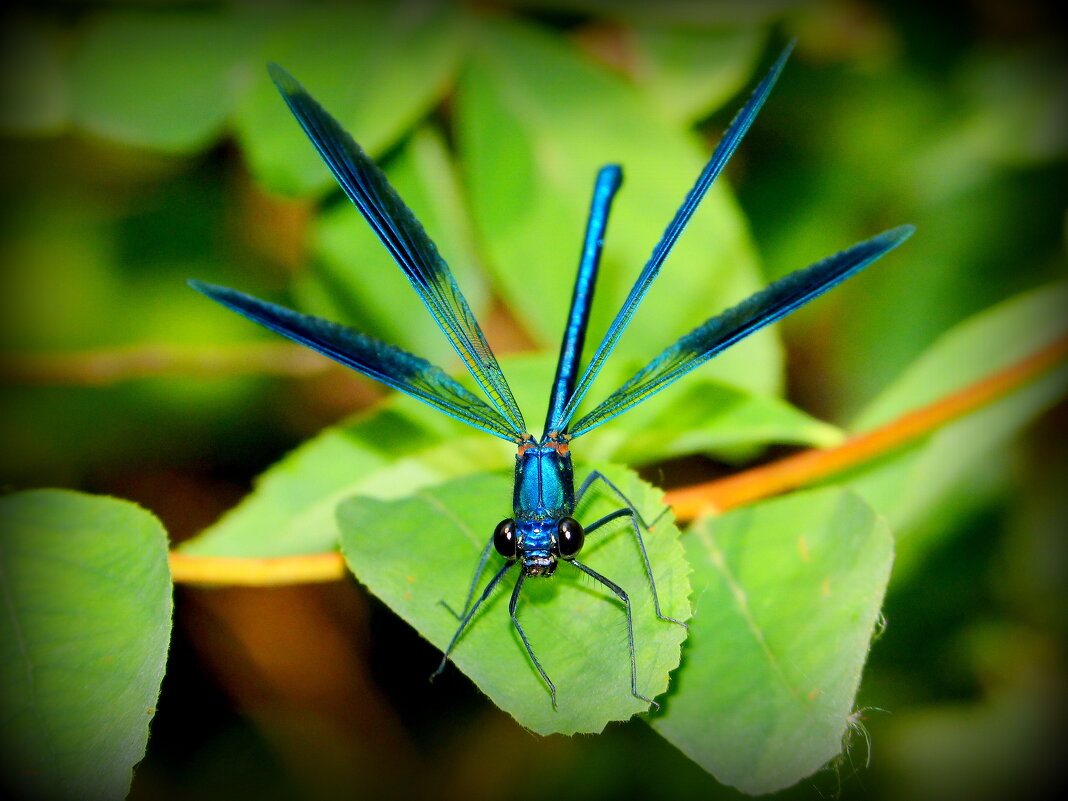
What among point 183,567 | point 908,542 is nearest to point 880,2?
point 908,542

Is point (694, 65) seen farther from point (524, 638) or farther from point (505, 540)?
point (524, 638)

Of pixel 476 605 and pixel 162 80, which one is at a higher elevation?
pixel 162 80

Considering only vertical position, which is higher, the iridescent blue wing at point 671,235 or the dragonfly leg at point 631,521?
the iridescent blue wing at point 671,235

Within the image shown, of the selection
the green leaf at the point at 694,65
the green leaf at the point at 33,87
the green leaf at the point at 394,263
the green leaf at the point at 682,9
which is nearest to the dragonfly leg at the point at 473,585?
the green leaf at the point at 394,263

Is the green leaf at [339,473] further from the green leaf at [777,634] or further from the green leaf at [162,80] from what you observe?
the green leaf at [162,80]

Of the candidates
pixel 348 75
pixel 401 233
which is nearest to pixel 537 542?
pixel 401 233

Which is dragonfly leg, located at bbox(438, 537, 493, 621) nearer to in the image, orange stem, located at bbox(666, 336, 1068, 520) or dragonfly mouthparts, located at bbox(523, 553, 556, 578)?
dragonfly mouthparts, located at bbox(523, 553, 556, 578)

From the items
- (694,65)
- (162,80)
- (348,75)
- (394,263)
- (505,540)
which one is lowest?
(505,540)
